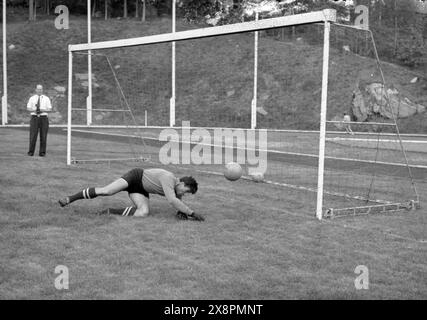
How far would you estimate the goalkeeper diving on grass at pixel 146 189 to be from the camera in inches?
328

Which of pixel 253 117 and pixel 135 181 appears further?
pixel 253 117

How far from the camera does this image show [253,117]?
34.2 metres

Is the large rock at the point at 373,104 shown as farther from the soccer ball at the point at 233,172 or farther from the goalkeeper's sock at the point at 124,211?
the goalkeeper's sock at the point at 124,211

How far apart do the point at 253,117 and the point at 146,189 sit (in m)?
25.9

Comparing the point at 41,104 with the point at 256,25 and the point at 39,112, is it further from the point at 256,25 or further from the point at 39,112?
Result: the point at 256,25

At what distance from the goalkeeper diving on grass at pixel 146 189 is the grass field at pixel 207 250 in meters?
0.21

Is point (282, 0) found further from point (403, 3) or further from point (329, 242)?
point (329, 242)

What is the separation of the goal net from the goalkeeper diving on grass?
206 cm

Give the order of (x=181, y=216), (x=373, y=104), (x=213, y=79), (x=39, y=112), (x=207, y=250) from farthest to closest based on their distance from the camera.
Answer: (x=213, y=79) < (x=373, y=104) < (x=39, y=112) < (x=181, y=216) < (x=207, y=250)

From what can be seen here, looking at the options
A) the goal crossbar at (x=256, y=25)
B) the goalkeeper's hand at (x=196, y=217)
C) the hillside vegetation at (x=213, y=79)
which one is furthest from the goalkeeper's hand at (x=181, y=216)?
the hillside vegetation at (x=213, y=79)

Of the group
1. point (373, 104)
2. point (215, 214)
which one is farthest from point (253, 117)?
point (215, 214)

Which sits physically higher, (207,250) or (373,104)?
(373,104)

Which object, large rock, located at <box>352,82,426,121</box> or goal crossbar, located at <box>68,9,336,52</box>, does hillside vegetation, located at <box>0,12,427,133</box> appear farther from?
goal crossbar, located at <box>68,9,336,52</box>
